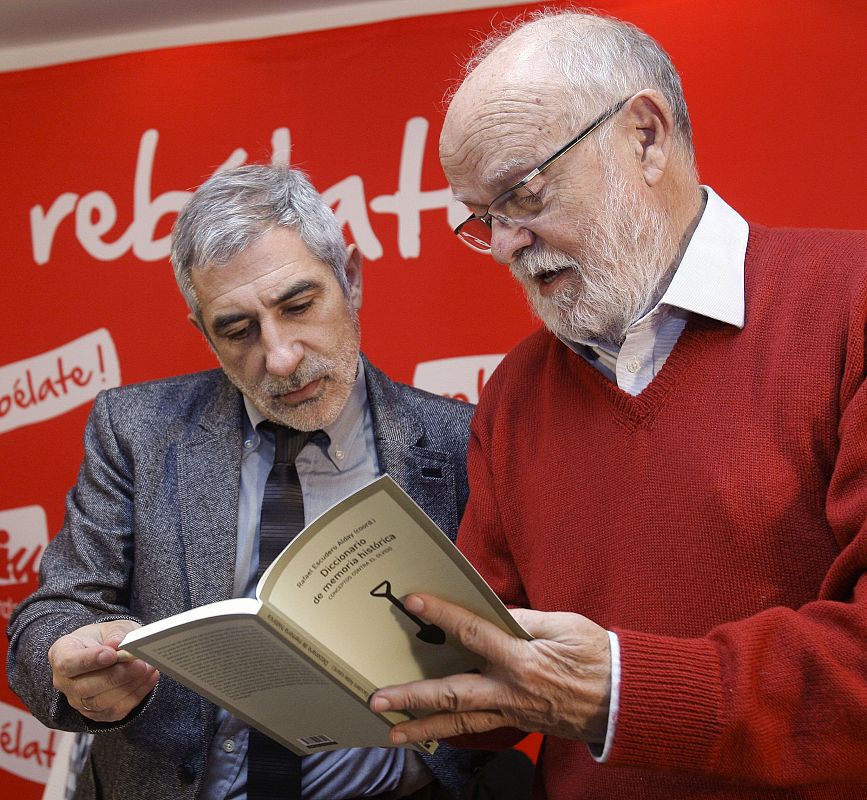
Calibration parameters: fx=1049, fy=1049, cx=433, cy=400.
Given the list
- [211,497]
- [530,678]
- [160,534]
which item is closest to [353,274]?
[211,497]

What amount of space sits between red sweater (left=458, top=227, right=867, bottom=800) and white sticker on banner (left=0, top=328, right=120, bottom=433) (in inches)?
57.4

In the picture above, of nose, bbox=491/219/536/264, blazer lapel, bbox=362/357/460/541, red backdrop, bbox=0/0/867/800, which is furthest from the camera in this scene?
red backdrop, bbox=0/0/867/800

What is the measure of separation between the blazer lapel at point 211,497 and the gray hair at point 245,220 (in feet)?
0.69

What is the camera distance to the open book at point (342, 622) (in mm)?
1072

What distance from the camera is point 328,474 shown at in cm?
192

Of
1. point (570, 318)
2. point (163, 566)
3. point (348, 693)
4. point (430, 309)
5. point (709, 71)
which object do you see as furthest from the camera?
point (430, 309)

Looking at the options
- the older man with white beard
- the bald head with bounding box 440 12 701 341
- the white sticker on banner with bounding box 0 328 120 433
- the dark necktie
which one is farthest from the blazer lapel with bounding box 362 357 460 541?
the white sticker on banner with bounding box 0 328 120 433

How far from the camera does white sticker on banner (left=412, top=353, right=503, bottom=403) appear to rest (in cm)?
249

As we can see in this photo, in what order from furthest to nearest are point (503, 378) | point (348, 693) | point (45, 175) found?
point (45, 175) → point (503, 378) → point (348, 693)

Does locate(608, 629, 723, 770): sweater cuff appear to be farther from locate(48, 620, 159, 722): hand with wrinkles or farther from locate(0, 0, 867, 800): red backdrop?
locate(0, 0, 867, 800): red backdrop

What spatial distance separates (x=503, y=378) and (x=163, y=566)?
0.67m

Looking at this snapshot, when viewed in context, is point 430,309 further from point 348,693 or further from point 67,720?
point 348,693

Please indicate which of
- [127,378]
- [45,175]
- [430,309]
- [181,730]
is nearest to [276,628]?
[181,730]

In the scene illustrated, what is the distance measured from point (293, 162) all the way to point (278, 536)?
3.82ft
